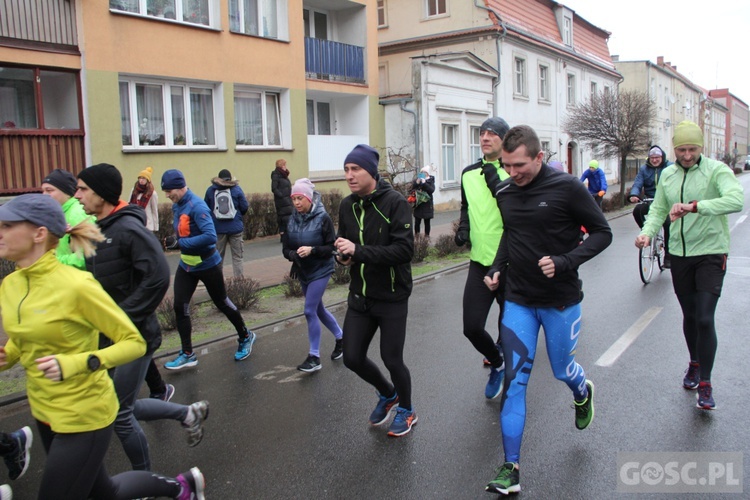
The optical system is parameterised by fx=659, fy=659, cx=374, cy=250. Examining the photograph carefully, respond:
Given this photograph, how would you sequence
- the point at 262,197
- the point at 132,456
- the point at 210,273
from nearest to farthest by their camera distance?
the point at 132,456 < the point at 210,273 < the point at 262,197

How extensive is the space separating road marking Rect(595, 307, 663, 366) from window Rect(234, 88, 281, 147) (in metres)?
12.6

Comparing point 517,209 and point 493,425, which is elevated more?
point 517,209

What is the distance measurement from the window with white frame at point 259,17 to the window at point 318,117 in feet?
11.8

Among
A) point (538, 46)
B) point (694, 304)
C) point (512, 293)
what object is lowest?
point (694, 304)

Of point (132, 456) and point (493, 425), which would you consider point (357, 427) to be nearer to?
point (493, 425)

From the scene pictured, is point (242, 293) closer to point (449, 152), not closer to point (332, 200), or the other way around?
point (332, 200)

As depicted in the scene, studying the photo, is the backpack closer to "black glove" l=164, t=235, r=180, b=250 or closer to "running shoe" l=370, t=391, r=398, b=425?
"black glove" l=164, t=235, r=180, b=250

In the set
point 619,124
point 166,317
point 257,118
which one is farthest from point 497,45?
point 166,317

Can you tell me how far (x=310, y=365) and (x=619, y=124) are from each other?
78.5 feet

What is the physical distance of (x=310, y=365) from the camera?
20.0 ft

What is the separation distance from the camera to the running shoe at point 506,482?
11.6 feet

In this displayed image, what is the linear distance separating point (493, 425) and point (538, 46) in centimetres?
2960

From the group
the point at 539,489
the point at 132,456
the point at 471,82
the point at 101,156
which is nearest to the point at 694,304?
the point at 539,489

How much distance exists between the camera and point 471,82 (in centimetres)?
2617
